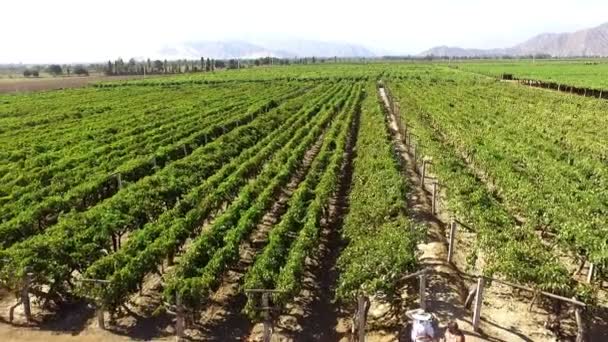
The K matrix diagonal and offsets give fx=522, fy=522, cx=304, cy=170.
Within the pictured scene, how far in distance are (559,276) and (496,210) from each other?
5.06 m

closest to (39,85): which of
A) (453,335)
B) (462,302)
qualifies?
(462,302)

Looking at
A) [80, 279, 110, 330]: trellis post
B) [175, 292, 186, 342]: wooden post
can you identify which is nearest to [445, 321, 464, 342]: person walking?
[175, 292, 186, 342]: wooden post

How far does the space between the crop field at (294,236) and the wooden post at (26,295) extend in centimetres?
6

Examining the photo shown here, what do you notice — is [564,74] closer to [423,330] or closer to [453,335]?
[453,335]

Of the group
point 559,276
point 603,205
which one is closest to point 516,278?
point 559,276

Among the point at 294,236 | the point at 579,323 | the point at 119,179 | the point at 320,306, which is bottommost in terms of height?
the point at 320,306

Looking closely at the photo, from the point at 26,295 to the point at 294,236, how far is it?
288 inches

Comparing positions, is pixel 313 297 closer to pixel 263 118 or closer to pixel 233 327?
pixel 233 327

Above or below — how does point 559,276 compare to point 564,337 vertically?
above

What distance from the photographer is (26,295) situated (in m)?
12.9

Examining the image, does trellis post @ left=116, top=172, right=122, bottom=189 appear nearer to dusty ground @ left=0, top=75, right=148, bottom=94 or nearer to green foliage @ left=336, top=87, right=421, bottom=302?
green foliage @ left=336, top=87, right=421, bottom=302

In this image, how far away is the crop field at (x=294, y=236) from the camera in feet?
40.8

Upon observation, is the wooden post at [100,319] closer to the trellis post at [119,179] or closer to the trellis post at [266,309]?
the trellis post at [266,309]

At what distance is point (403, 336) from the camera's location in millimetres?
11797
